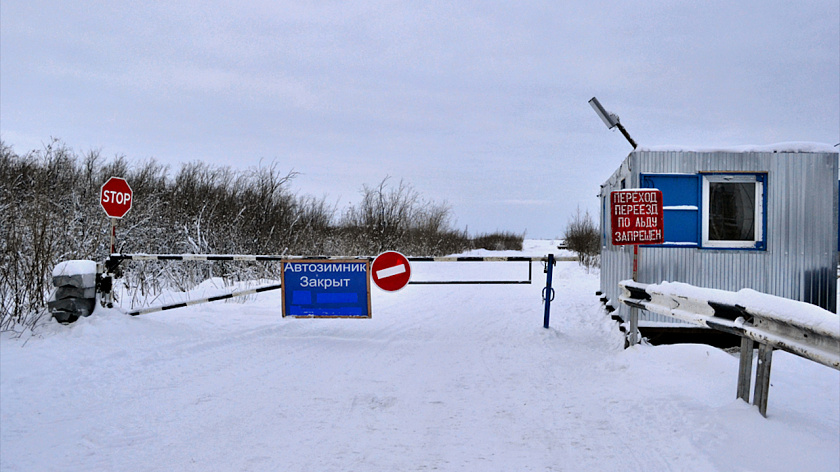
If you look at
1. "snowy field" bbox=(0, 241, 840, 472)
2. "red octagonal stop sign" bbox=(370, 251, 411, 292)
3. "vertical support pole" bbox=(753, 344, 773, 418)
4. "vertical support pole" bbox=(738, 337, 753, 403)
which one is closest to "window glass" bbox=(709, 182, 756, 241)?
"snowy field" bbox=(0, 241, 840, 472)

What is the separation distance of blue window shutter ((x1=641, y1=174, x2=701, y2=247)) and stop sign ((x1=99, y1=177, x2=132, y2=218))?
27.6 feet

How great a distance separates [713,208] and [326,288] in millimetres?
6668

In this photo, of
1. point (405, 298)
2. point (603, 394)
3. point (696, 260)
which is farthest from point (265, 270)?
point (603, 394)

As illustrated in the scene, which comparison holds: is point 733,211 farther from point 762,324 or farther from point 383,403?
point 383,403

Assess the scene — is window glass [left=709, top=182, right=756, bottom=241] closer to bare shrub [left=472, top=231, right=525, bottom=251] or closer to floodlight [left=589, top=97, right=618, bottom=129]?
floodlight [left=589, top=97, right=618, bottom=129]

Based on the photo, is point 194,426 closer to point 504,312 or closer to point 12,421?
point 12,421

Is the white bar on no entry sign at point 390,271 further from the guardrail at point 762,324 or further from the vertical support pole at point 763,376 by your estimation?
the vertical support pole at point 763,376

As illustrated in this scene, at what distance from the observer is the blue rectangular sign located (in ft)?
28.4

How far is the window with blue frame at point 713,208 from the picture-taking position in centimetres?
944

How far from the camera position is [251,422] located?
4465 millimetres

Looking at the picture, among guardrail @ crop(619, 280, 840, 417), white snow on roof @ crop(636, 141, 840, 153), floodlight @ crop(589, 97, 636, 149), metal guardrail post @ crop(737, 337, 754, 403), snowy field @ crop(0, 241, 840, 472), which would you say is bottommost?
snowy field @ crop(0, 241, 840, 472)

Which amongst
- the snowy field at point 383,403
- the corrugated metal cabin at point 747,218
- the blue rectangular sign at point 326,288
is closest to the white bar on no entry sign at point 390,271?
the blue rectangular sign at point 326,288

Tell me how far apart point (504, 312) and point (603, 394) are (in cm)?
613

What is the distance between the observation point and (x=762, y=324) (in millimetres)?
4023
